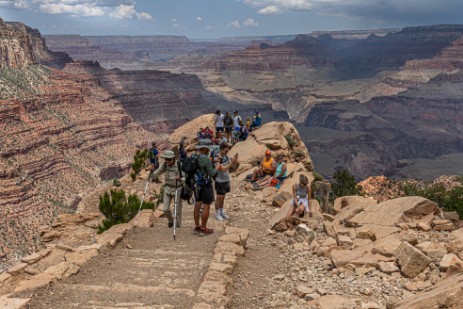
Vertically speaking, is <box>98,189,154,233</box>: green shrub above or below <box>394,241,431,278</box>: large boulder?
below

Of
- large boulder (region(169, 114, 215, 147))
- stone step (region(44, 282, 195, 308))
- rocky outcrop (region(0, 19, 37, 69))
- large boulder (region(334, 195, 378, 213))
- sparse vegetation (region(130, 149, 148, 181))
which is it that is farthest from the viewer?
rocky outcrop (region(0, 19, 37, 69))

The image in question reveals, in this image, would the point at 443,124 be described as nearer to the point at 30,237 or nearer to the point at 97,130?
the point at 97,130

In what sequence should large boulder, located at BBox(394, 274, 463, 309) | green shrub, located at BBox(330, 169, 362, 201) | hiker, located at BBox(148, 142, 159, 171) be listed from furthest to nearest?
green shrub, located at BBox(330, 169, 362, 201) → hiker, located at BBox(148, 142, 159, 171) → large boulder, located at BBox(394, 274, 463, 309)

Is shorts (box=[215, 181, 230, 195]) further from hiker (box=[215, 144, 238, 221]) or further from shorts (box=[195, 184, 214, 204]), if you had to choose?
shorts (box=[195, 184, 214, 204])

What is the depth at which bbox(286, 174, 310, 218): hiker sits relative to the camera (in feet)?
45.0

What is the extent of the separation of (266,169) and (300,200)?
20.0 feet

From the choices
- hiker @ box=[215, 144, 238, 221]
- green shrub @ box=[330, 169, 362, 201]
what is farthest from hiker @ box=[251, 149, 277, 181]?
green shrub @ box=[330, 169, 362, 201]

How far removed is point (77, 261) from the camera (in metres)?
9.83

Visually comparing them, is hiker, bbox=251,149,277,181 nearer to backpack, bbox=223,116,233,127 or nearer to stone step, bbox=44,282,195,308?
backpack, bbox=223,116,233,127

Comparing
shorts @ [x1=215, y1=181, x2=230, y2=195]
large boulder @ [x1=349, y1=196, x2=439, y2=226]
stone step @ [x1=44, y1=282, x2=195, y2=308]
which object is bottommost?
stone step @ [x1=44, y1=282, x2=195, y2=308]

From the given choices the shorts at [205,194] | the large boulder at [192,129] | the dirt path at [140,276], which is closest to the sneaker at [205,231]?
the dirt path at [140,276]

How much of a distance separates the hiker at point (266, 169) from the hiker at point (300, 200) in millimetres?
5774

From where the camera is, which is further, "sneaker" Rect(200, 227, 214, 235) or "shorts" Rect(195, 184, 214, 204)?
"sneaker" Rect(200, 227, 214, 235)

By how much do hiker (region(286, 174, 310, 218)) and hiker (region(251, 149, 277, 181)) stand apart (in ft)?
18.9
